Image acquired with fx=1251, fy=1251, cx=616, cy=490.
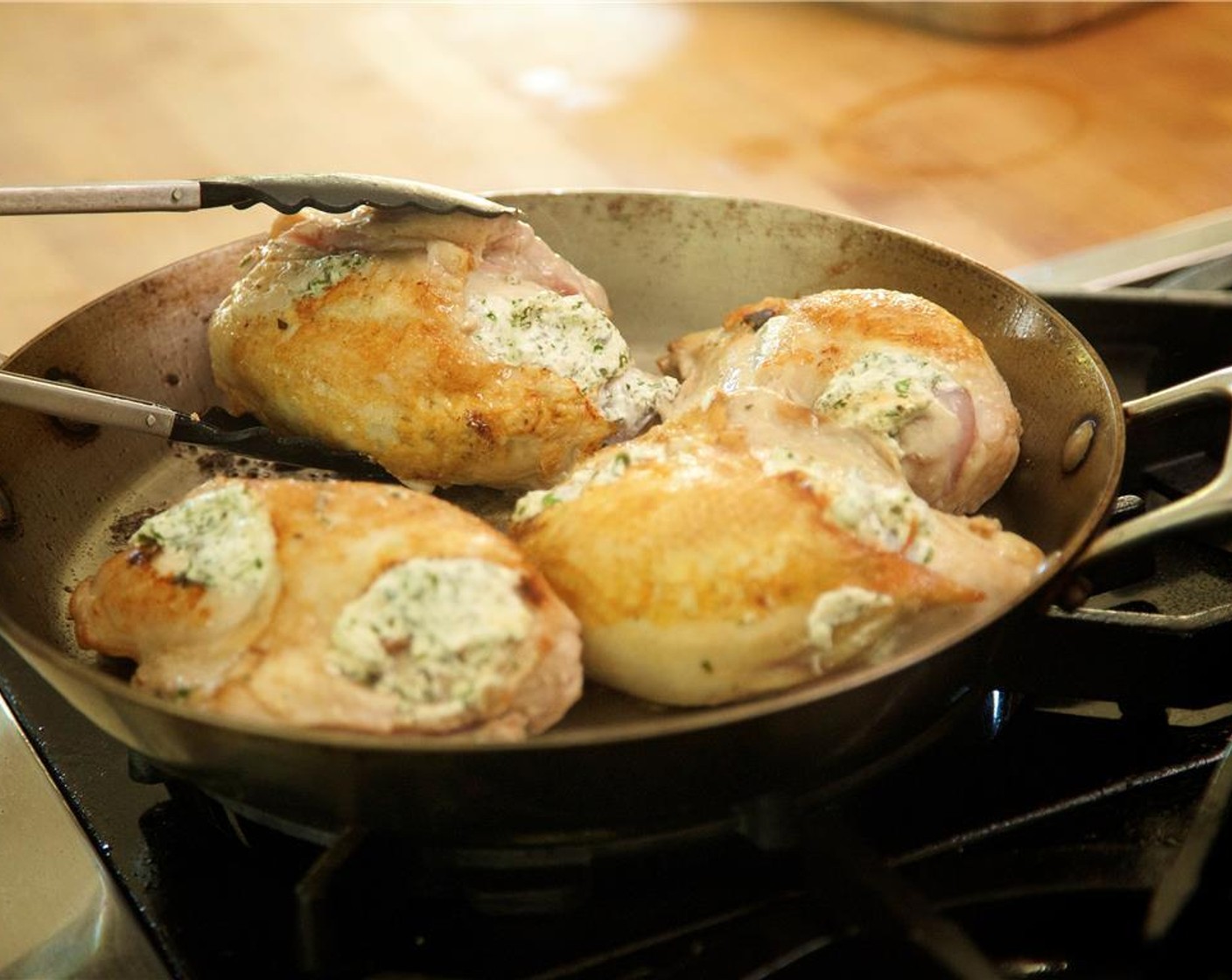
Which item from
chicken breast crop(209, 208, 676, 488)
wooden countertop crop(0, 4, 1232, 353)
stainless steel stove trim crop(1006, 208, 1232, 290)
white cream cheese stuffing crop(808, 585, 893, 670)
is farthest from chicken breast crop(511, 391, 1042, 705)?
wooden countertop crop(0, 4, 1232, 353)

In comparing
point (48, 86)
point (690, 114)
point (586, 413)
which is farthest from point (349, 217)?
point (48, 86)

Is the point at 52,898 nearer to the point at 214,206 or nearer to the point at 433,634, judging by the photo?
the point at 433,634

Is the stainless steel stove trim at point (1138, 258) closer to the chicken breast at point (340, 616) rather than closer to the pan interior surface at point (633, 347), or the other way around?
the pan interior surface at point (633, 347)

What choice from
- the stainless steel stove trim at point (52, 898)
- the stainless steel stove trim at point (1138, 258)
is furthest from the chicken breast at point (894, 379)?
the stainless steel stove trim at point (52, 898)

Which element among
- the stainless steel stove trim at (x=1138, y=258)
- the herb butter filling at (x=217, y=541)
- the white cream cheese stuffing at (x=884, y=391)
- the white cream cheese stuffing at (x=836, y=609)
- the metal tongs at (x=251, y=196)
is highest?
the metal tongs at (x=251, y=196)

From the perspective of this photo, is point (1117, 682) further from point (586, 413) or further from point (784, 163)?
point (784, 163)

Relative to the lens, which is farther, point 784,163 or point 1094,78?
point 1094,78

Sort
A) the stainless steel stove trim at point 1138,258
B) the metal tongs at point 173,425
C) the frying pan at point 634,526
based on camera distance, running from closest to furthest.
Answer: the frying pan at point 634,526 < the metal tongs at point 173,425 < the stainless steel stove trim at point 1138,258

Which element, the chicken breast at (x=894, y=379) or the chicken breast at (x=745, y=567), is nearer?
the chicken breast at (x=745, y=567)
